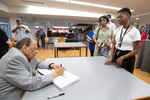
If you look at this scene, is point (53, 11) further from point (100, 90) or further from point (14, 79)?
point (100, 90)

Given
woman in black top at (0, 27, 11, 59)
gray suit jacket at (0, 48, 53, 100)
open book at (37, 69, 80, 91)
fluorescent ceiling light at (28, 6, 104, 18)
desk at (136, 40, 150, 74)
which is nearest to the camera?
gray suit jacket at (0, 48, 53, 100)

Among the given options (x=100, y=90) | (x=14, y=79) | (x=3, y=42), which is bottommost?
(x=100, y=90)

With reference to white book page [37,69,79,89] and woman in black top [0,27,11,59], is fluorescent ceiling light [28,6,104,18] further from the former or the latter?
white book page [37,69,79,89]

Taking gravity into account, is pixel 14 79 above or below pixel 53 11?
below

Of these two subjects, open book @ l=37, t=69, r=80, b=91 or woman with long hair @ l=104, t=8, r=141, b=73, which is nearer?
open book @ l=37, t=69, r=80, b=91

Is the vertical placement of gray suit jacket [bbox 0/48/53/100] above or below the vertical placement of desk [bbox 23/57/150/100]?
above

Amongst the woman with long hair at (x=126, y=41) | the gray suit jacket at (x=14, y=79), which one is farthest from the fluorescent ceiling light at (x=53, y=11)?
the gray suit jacket at (x=14, y=79)

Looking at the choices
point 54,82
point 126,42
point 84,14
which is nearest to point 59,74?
point 54,82

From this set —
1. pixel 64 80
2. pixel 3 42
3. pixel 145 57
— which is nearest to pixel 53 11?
pixel 3 42

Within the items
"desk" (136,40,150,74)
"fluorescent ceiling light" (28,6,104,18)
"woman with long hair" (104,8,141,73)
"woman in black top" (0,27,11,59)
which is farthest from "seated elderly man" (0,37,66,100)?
"fluorescent ceiling light" (28,6,104,18)

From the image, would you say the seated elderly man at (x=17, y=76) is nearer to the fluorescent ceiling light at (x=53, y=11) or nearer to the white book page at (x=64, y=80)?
the white book page at (x=64, y=80)

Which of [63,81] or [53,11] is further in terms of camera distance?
[53,11]

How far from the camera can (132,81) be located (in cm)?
88

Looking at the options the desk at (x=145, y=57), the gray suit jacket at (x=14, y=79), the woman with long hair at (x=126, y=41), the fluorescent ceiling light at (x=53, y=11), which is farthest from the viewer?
the fluorescent ceiling light at (x=53, y=11)
